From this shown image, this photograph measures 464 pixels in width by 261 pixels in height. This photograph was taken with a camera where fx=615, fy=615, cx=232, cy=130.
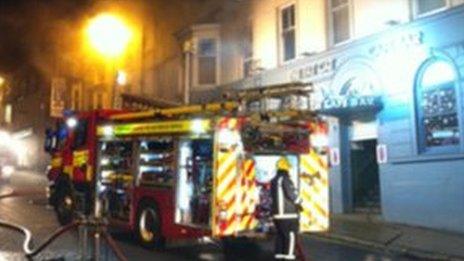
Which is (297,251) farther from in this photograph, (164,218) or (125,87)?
(125,87)

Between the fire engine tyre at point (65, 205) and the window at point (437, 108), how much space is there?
8.47 m

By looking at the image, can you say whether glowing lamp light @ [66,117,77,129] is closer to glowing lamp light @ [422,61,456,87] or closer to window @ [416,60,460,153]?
window @ [416,60,460,153]

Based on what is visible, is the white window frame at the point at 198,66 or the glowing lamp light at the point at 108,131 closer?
the glowing lamp light at the point at 108,131

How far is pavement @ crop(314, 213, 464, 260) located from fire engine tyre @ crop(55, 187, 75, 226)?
5731 mm

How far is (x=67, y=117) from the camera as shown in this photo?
587 inches

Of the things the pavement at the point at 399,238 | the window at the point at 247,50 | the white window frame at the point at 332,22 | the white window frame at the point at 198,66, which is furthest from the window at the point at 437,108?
the white window frame at the point at 198,66

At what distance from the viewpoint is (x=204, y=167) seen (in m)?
10.8

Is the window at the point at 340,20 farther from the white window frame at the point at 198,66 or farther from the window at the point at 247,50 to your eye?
the white window frame at the point at 198,66

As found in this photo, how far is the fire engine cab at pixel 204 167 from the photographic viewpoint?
9992 millimetres

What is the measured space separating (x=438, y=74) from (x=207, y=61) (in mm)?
11448

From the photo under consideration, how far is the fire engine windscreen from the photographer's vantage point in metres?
10.7

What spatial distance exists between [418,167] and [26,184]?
67.7 feet

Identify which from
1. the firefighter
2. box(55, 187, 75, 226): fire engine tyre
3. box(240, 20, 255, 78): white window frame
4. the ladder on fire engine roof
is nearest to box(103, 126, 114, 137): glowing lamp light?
the ladder on fire engine roof

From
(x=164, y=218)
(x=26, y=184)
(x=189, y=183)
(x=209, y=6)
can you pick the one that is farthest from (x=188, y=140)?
(x=26, y=184)
